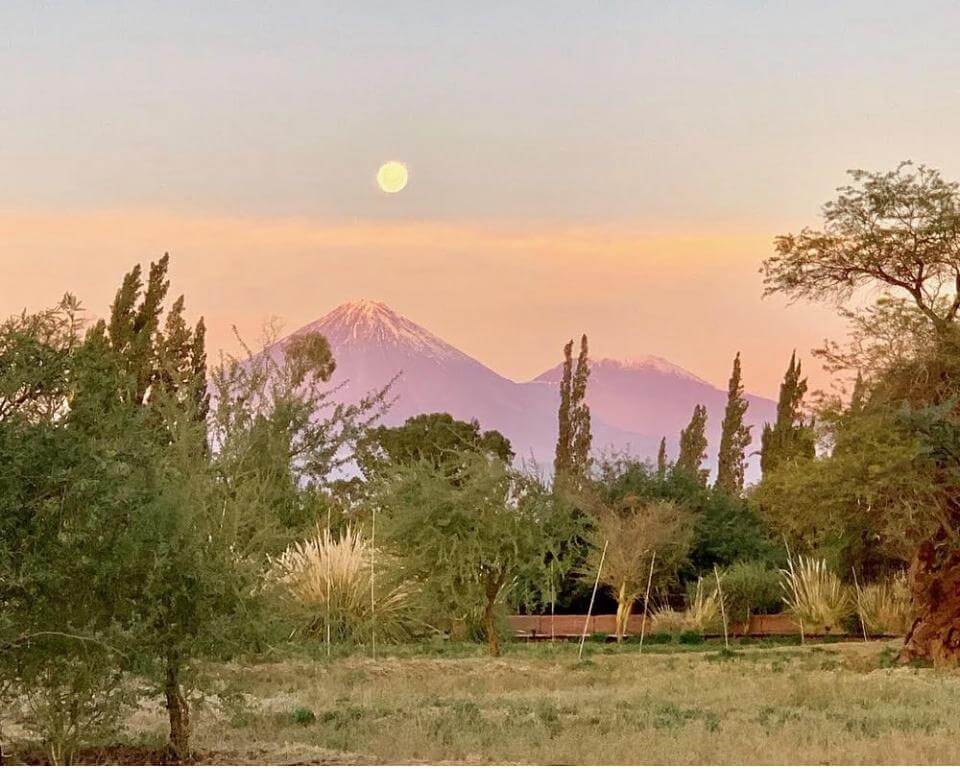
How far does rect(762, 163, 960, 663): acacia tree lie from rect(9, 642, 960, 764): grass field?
1.78 metres

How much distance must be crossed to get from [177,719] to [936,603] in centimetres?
1365

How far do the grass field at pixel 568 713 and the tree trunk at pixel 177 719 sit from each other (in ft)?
0.57

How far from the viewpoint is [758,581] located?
98.1 ft

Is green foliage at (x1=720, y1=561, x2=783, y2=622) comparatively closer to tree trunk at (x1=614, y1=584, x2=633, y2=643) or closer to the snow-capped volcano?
tree trunk at (x1=614, y1=584, x2=633, y2=643)

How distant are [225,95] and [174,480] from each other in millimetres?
10748

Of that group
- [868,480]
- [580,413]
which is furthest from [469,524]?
[580,413]

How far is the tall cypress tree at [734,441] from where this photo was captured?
54062 mm

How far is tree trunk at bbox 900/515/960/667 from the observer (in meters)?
20.2

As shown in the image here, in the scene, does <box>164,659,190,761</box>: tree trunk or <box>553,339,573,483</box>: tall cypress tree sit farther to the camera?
<box>553,339,573,483</box>: tall cypress tree

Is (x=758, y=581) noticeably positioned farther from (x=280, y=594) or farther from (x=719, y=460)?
(x=719, y=460)

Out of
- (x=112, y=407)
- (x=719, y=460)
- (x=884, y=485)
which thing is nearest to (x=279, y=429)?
(x=884, y=485)

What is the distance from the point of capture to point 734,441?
55.0 meters

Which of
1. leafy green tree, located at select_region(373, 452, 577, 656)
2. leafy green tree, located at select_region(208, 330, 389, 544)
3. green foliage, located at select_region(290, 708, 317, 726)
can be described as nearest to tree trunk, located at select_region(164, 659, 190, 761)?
green foliage, located at select_region(290, 708, 317, 726)

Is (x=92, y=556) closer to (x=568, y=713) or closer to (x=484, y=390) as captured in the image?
(x=568, y=713)
